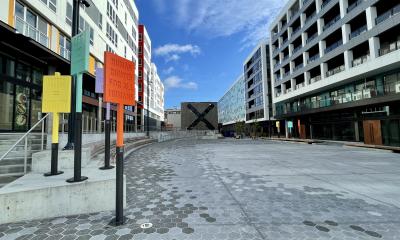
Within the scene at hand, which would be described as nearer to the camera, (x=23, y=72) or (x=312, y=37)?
(x=23, y=72)

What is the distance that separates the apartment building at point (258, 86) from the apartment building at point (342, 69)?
13.0 meters

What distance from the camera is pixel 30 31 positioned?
1383 centimetres

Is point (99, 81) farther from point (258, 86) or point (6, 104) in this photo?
point (258, 86)

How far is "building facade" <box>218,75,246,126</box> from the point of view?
78938 mm

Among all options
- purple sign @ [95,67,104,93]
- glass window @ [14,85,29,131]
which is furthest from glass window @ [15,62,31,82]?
purple sign @ [95,67,104,93]

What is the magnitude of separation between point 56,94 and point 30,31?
11.8m

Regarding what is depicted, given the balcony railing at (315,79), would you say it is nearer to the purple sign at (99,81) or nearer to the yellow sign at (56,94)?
the purple sign at (99,81)

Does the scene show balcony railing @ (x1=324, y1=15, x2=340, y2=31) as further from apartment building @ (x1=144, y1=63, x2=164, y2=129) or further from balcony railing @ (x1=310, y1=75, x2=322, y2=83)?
apartment building @ (x1=144, y1=63, x2=164, y2=129)

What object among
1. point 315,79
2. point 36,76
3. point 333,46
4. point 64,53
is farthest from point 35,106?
point 315,79

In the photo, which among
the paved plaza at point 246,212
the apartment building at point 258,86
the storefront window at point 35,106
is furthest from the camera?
the apartment building at point 258,86

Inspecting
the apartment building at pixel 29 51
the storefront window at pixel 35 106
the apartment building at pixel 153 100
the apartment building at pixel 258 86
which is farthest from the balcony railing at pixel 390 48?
the apartment building at pixel 153 100

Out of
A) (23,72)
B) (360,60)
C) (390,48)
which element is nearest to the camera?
(23,72)

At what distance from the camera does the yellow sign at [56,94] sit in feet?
18.9

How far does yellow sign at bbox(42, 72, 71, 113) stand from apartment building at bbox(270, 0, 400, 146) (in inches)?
965
